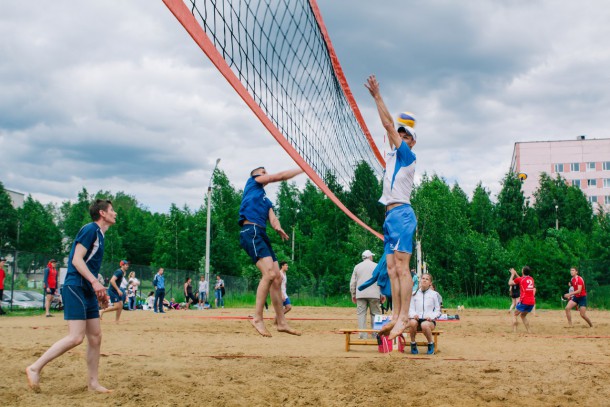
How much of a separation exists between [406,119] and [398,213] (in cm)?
92

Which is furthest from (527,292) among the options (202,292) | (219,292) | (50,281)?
(219,292)

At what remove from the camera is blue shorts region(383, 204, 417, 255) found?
5.21m

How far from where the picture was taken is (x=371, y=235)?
35.9 m

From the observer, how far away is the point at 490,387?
534 cm

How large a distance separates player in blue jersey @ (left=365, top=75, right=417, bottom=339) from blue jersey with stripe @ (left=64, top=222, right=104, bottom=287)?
256 centimetres

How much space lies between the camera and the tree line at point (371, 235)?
32.1 m

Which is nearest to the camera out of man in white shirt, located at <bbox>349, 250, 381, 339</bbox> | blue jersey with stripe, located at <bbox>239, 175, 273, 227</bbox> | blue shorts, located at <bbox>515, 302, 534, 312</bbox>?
blue jersey with stripe, located at <bbox>239, 175, 273, 227</bbox>

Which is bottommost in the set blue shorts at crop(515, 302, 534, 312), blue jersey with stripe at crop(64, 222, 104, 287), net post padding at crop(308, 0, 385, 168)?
blue shorts at crop(515, 302, 534, 312)

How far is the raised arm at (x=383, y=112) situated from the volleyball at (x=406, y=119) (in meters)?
0.32

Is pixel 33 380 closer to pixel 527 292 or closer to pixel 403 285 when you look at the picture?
pixel 403 285

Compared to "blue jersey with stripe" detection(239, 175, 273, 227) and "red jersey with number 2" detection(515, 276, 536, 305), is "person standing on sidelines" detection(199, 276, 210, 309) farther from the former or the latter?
"blue jersey with stripe" detection(239, 175, 273, 227)

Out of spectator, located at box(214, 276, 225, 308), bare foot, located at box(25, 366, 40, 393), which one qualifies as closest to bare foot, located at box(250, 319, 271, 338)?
bare foot, located at box(25, 366, 40, 393)

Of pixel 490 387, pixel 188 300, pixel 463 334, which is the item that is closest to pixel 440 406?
pixel 490 387

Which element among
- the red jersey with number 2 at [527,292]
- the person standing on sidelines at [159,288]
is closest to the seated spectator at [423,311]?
the red jersey with number 2 at [527,292]
